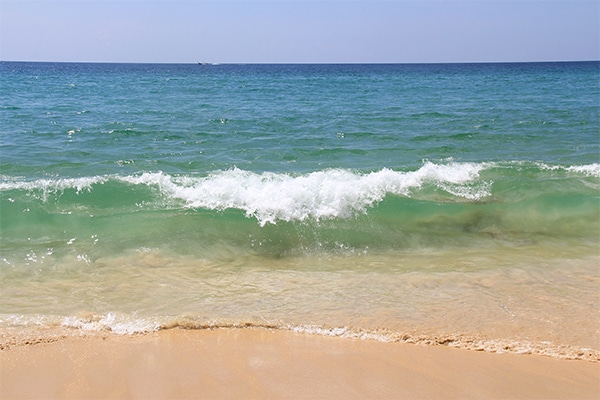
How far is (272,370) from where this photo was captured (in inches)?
160

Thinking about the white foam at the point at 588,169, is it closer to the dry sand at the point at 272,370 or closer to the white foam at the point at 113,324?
the dry sand at the point at 272,370

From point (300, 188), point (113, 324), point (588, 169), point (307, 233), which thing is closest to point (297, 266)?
point (307, 233)

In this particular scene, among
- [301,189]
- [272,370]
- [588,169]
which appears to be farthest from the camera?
[588,169]

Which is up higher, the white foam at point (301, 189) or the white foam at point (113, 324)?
the white foam at point (301, 189)

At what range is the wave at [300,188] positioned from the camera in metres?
8.51

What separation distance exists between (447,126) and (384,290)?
12.0 metres

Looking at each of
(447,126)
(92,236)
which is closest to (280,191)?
(92,236)

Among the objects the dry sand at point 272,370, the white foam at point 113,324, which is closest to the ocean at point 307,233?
the white foam at point 113,324

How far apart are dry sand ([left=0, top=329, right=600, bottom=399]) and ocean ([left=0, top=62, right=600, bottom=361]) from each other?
212 millimetres

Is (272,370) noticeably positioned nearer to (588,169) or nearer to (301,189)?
(301,189)

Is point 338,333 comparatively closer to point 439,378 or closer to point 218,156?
point 439,378

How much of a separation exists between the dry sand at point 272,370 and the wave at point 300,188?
3.71 m

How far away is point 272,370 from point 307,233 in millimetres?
3672

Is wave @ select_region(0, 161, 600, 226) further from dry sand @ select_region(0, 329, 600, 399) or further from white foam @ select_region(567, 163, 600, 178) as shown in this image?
dry sand @ select_region(0, 329, 600, 399)
